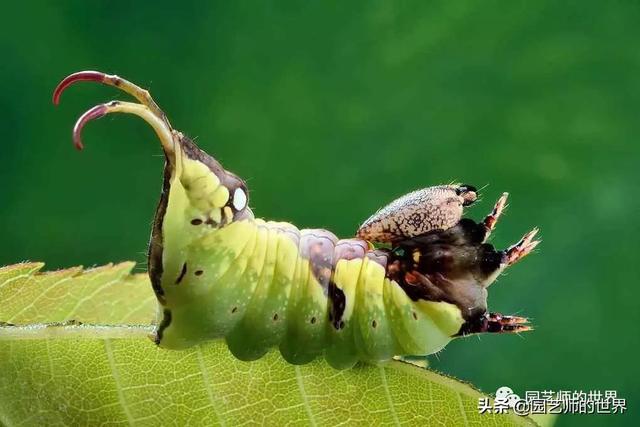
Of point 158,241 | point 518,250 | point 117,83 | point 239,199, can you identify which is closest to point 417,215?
point 518,250

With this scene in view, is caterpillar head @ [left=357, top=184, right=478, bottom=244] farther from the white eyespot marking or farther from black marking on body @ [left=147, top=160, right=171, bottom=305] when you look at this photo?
black marking on body @ [left=147, top=160, right=171, bottom=305]

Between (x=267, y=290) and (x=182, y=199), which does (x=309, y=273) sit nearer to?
(x=267, y=290)

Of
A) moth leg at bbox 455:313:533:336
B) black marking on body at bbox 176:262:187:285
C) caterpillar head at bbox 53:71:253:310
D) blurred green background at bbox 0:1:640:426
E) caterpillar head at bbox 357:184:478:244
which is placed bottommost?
black marking on body at bbox 176:262:187:285

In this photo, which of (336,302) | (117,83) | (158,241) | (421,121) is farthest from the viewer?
(421,121)

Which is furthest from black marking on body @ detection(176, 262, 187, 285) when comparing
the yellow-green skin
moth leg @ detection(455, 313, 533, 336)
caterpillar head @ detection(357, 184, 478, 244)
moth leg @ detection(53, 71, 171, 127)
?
moth leg @ detection(455, 313, 533, 336)

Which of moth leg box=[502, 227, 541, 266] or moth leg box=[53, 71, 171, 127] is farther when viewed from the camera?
moth leg box=[502, 227, 541, 266]

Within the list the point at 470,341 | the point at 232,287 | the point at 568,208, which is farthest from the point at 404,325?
the point at 568,208

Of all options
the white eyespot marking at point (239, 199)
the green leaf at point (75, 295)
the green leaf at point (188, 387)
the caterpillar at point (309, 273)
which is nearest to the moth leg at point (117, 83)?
Result: the caterpillar at point (309, 273)
